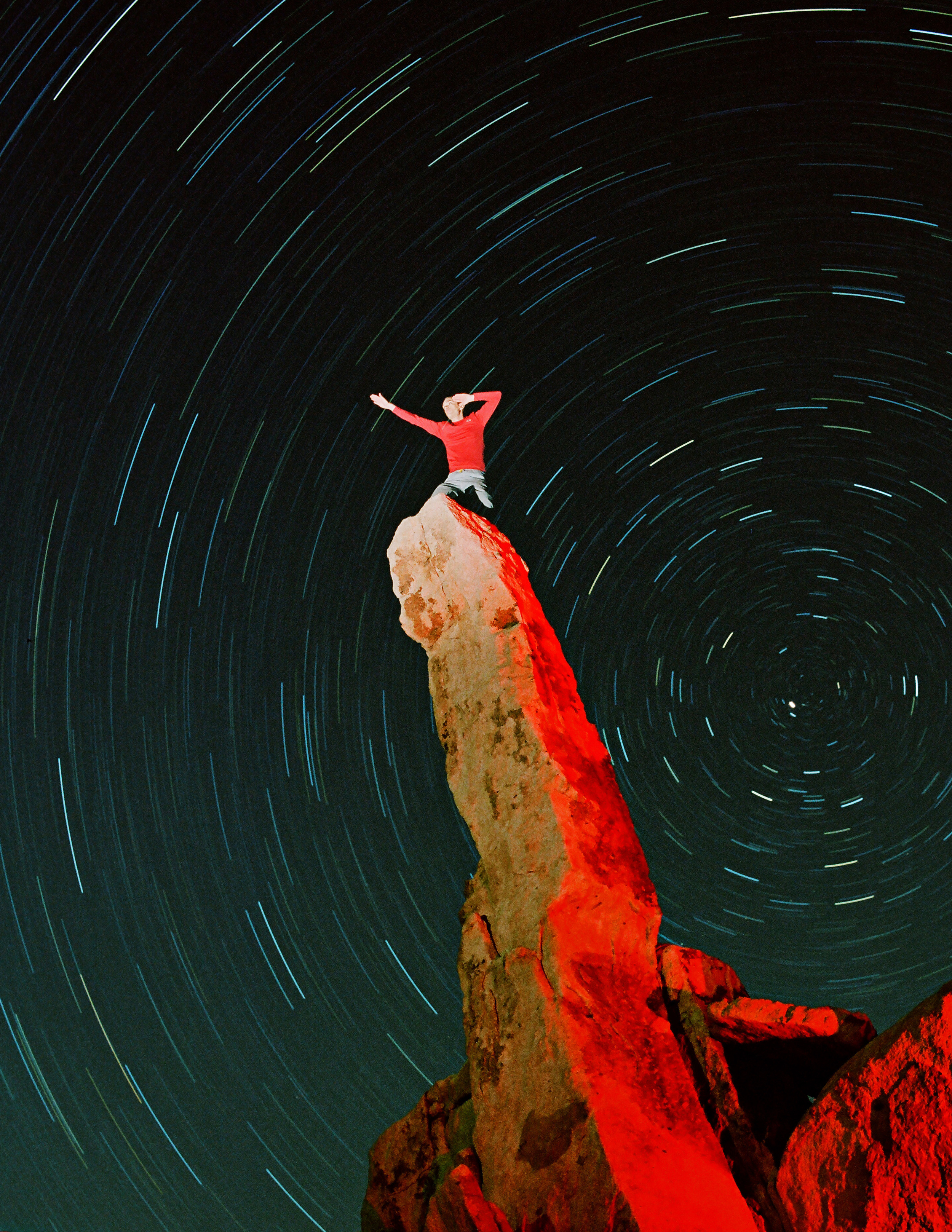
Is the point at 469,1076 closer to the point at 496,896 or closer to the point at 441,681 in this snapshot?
the point at 496,896

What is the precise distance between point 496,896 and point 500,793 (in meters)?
1.08

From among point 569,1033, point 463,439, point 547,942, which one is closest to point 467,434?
point 463,439

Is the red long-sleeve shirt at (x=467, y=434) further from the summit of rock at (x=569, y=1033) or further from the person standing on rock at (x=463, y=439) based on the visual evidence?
the summit of rock at (x=569, y=1033)

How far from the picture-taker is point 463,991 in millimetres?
9258

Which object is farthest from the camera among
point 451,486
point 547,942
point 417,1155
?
point 451,486

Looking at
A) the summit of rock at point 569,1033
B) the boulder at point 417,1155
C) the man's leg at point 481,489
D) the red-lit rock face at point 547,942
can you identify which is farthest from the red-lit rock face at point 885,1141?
the man's leg at point 481,489

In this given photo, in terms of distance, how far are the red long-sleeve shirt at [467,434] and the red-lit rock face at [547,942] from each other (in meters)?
0.93

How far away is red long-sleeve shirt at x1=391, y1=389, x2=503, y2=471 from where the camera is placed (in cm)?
1199

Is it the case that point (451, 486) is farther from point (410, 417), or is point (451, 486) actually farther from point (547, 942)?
point (547, 942)

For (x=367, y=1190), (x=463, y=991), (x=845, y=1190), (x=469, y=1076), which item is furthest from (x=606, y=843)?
(x=367, y=1190)

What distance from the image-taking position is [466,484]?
469 inches

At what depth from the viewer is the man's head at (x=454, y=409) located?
12.1 m

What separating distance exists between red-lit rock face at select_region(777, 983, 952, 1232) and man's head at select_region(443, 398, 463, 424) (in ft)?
28.6

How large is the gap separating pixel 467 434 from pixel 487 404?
0.53 meters
